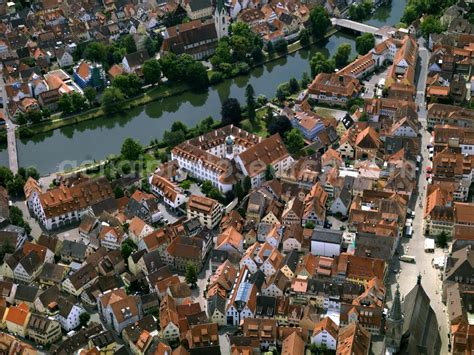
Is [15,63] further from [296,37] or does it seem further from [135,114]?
[296,37]

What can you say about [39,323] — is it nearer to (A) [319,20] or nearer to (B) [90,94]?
(B) [90,94]

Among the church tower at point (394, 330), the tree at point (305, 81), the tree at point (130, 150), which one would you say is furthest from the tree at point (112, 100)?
the church tower at point (394, 330)

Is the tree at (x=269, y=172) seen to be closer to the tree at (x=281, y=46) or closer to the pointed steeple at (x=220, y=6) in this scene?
the tree at (x=281, y=46)

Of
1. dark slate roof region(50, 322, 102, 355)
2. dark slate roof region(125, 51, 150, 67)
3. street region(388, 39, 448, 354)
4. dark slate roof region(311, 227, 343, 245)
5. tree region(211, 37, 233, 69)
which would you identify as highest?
dark slate roof region(125, 51, 150, 67)

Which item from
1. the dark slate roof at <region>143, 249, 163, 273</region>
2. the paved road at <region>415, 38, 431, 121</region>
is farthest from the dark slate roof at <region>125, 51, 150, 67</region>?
the dark slate roof at <region>143, 249, 163, 273</region>

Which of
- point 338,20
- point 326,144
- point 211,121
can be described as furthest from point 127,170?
point 338,20

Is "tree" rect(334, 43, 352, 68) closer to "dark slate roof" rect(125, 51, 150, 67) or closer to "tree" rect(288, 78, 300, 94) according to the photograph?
"tree" rect(288, 78, 300, 94)
